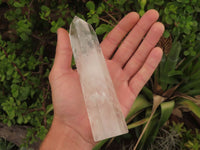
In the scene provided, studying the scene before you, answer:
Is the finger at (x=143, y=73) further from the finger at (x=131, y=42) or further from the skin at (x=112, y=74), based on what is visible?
the finger at (x=131, y=42)

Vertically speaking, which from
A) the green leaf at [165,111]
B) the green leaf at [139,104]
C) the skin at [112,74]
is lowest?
the green leaf at [139,104]

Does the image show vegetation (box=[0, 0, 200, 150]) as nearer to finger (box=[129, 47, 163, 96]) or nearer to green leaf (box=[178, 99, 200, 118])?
green leaf (box=[178, 99, 200, 118])

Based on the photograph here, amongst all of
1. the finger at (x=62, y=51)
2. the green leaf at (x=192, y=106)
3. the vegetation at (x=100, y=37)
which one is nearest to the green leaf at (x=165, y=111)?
the vegetation at (x=100, y=37)

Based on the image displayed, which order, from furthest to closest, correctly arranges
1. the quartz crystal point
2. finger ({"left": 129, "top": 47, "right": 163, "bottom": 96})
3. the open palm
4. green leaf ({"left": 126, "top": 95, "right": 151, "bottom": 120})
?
green leaf ({"left": 126, "top": 95, "right": 151, "bottom": 120})
finger ({"left": 129, "top": 47, "right": 163, "bottom": 96})
the open palm
the quartz crystal point

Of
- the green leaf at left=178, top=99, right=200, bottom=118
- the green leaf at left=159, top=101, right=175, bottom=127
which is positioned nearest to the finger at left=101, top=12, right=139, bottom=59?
the green leaf at left=159, top=101, right=175, bottom=127

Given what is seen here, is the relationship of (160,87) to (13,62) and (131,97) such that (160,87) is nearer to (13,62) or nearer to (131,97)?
(131,97)

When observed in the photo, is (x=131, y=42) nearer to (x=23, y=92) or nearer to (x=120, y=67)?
(x=120, y=67)

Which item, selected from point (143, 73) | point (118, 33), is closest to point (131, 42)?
point (118, 33)

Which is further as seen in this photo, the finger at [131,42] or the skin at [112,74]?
the finger at [131,42]
